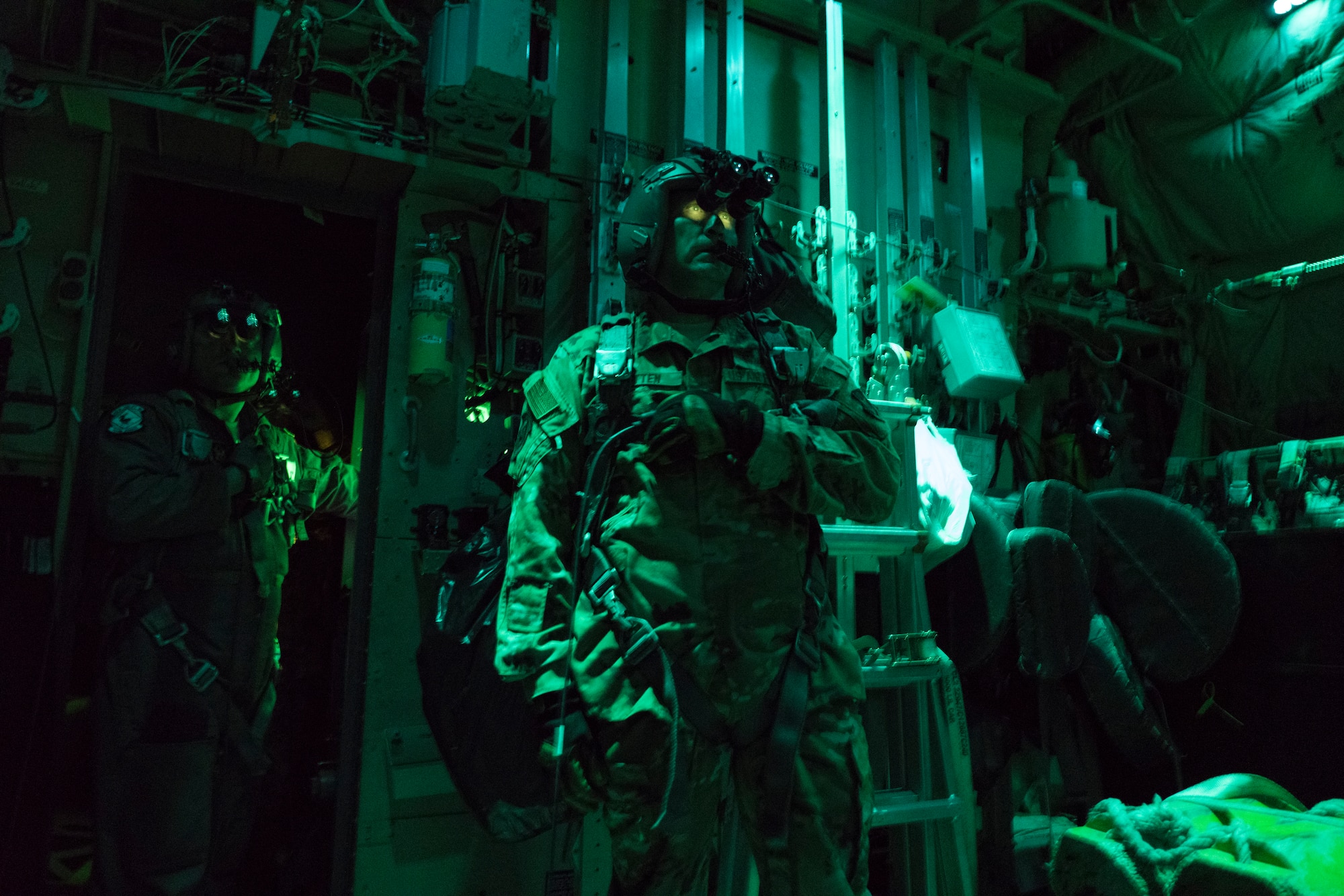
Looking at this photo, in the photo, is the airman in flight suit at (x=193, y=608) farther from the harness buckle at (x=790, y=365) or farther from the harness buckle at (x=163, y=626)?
the harness buckle at (x=790, y=365)

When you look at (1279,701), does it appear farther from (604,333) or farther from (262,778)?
(262,778)

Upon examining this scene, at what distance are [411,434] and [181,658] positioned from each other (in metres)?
1.21

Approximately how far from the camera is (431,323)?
3.34m

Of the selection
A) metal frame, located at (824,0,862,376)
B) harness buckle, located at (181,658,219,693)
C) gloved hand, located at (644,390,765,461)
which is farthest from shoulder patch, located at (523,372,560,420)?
harness buckle, located at (181,658,219,693)

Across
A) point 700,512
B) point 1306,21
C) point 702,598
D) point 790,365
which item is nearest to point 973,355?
point 790,365

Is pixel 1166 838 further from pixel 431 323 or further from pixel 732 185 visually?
pixel 431 323

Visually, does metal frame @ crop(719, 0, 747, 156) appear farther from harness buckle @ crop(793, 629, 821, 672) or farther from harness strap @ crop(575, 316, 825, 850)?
harness buckle @ crop(793, 629, 821, 672)

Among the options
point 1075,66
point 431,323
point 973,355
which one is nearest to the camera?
point 431,323

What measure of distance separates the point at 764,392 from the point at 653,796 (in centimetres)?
112

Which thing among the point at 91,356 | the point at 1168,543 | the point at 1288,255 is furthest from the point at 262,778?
the point at 1288,255

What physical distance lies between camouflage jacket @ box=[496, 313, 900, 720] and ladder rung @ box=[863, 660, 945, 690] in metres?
0.57

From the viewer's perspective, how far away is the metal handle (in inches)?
133

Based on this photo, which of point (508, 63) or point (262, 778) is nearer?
point (508, 63)

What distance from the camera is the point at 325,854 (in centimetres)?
379
